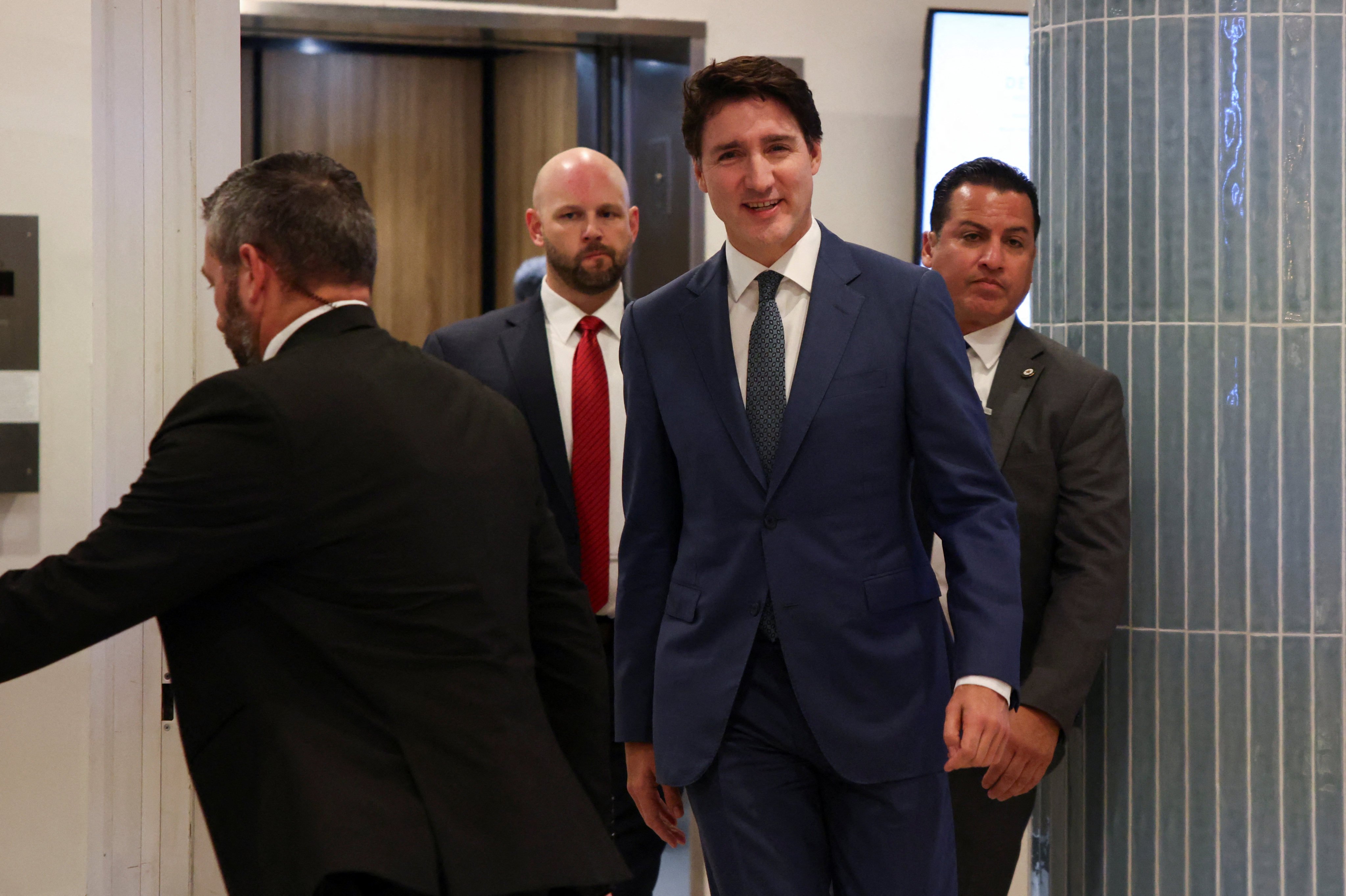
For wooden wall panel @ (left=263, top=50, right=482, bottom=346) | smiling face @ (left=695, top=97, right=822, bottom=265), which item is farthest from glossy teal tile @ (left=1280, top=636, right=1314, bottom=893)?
wooden wall panel @ (left=263, top=50, right=482, bottom=346)

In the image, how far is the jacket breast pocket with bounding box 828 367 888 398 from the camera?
2037 mm

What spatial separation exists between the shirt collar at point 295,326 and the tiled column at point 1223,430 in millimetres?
1456

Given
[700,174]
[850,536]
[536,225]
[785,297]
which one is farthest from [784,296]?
[536,225]

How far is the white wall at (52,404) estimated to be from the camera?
2.79 m

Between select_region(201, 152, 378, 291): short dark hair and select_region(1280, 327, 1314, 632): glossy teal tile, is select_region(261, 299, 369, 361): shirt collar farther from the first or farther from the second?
select_region(1280, 327, 1314, 632): glossy teal tile

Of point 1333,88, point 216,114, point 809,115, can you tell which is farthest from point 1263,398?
point 216,114

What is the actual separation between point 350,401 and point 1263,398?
5.24 ft

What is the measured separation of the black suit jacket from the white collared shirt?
0.49m

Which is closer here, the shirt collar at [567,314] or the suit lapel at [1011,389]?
the suit lapel at [1011,389]

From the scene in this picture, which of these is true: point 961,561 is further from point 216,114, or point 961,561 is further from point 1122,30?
point 216,114

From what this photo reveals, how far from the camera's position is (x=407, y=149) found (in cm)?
570

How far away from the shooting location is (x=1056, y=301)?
8.89ft

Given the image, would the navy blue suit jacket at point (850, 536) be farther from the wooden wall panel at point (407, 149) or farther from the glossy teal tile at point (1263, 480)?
the wooden wall panel at point (407, 149)

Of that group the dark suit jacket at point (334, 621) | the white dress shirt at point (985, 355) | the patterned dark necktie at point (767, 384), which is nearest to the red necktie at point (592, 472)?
the white dress shirt at point (985, 355)
